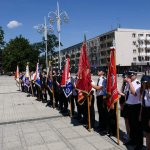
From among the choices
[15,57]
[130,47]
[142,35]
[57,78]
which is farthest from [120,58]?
[57,78]

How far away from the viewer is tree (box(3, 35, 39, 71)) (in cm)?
8269

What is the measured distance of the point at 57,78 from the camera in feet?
44.0

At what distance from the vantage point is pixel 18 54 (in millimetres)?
82688

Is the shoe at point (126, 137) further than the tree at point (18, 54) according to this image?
No

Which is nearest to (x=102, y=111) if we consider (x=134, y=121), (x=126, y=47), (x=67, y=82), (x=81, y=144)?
(x=81, y=144)

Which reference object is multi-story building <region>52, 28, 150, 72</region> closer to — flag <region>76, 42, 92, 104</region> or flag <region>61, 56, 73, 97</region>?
flag <region>61, 56, 73, 97</region>

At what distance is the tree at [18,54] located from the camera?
82688 millimetres

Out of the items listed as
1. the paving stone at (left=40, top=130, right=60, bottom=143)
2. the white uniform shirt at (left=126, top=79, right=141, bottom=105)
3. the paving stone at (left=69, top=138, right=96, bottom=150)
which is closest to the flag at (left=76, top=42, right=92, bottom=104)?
the paving stone at (left=40, top=130, right=60, bottom=143)

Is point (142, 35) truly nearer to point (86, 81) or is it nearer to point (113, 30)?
point (113, 30)

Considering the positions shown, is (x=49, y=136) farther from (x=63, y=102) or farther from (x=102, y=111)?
(x=63, y=102)

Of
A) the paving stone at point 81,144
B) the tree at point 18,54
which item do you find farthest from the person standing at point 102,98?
the tree at point 18,54

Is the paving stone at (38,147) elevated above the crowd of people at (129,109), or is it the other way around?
the crowd of people at (129,109)

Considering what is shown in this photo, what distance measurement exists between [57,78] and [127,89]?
6.37 meters

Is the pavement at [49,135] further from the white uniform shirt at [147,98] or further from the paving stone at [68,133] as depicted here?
the white uniform shirt at [147,98]
